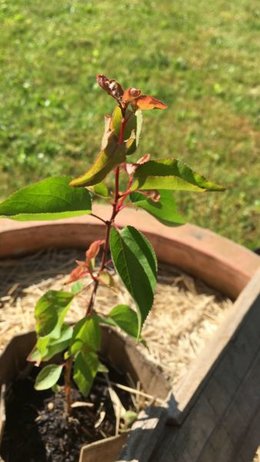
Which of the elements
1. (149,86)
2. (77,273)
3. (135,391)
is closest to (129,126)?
(77,273)

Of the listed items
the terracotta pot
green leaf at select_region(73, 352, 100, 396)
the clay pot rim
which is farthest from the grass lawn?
green leaf at select_region(73, 352, 100, 396)

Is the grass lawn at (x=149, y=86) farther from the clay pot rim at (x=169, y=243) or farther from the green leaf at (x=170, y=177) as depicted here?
the green leaf at (x=170, y=177)

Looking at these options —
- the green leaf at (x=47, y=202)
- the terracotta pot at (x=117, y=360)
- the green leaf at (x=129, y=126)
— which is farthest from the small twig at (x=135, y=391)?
the green leaf at (x=129, y=126)

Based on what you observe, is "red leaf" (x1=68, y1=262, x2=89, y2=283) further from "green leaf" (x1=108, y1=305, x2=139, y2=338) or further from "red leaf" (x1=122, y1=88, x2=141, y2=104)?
"red leaf" (x1=122, y1=88, x2=141, y2=104)

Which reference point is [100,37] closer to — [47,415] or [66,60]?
[66,60]

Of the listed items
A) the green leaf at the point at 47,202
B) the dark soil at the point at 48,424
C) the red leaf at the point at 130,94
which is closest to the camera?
the red leaf at the point at 130,94

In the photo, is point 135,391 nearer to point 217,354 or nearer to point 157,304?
point 217,354
